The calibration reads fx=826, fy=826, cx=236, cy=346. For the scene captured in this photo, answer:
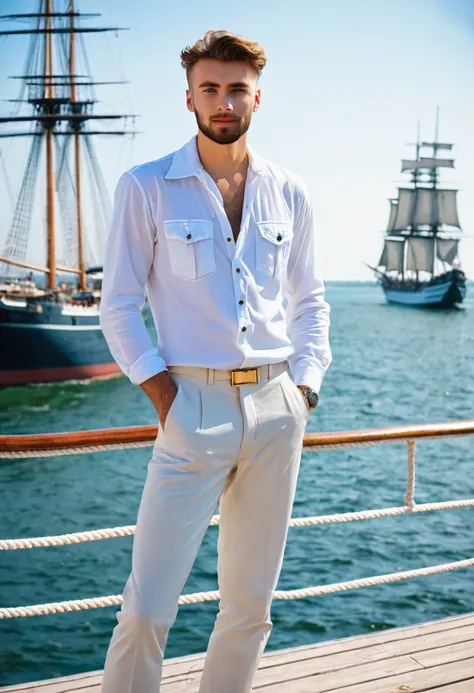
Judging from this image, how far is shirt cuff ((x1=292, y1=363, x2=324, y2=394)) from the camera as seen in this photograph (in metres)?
1.79

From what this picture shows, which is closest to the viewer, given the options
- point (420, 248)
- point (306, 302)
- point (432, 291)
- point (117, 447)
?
point (306, 302)

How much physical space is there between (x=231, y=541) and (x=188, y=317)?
1.61 ft

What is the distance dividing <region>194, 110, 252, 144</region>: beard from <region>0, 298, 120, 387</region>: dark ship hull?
2969cm

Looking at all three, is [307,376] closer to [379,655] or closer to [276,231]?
[276,231]

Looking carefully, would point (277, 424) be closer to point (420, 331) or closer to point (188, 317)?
point (188, 317)

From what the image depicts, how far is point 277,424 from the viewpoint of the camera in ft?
5.52

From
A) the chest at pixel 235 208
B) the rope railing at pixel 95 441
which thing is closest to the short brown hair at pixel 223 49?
the chest at pixel 235 208

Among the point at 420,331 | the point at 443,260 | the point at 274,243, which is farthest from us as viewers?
the point at 443,260

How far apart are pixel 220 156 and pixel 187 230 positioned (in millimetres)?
197

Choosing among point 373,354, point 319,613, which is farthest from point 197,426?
point 373,354

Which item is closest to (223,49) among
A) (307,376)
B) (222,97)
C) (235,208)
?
(222,97)

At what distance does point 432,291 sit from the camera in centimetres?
7169

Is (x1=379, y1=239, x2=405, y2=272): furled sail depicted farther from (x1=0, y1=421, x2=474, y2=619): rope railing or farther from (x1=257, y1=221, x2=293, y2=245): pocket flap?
(x1=257, y1=221, x2=293, y2=245): pocket flap

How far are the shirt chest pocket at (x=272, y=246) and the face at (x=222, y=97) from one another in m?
0.19
